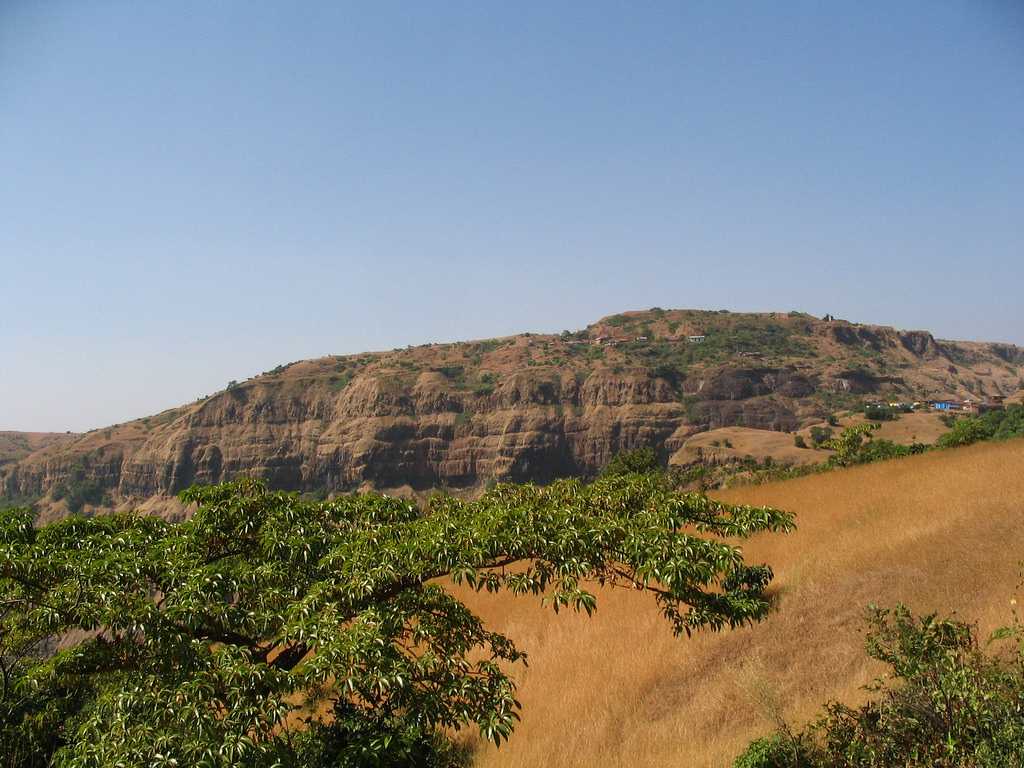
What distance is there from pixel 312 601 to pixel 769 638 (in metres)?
8.16

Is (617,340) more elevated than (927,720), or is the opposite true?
(617,340)

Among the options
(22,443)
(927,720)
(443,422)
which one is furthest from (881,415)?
(22,443)

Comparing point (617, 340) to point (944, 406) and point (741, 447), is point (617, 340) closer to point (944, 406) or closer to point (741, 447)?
point (944, 406)

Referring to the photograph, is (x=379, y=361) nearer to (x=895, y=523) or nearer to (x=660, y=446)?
(x=660, y=446)

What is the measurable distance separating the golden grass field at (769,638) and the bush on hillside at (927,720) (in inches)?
41.0

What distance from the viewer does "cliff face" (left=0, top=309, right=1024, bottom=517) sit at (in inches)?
4466

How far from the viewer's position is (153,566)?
6.11 m

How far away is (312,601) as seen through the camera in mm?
5461

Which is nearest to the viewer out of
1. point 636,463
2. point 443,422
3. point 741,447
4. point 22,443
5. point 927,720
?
point 927,720

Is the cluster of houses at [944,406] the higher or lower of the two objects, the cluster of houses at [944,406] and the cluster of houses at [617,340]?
the lower

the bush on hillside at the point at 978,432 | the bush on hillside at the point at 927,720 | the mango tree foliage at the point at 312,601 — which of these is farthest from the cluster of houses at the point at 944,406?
the mango tree foliage at the point at 312,601

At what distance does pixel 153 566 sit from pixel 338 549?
1.61 meters

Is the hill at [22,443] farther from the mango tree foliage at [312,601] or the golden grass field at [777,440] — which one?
the mango tree foliage at [312,601]

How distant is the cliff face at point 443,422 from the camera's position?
113 m
